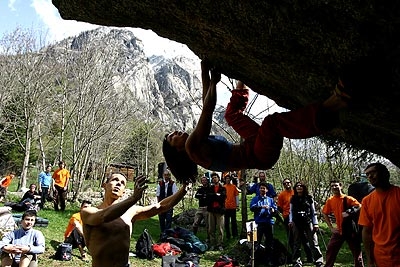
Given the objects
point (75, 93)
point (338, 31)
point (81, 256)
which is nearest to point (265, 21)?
point (338, 31)

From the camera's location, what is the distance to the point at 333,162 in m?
18.7

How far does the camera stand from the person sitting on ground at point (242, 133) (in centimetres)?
284

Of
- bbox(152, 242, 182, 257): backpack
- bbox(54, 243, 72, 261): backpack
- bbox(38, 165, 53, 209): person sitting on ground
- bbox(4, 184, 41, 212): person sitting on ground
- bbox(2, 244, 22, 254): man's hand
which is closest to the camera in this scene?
bbox(2, 244, 22, 254): man's hand

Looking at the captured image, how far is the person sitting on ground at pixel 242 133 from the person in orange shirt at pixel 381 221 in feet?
6.43

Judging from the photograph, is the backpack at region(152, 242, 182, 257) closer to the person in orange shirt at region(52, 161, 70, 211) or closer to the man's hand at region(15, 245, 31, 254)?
the man's hand at region(15, 245, 31, 254)

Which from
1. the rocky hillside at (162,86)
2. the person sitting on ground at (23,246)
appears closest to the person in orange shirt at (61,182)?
the person sitting on ground at (23,246)

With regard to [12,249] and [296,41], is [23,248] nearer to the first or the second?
[12,249]

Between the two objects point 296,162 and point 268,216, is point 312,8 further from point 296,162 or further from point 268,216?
point 296,162

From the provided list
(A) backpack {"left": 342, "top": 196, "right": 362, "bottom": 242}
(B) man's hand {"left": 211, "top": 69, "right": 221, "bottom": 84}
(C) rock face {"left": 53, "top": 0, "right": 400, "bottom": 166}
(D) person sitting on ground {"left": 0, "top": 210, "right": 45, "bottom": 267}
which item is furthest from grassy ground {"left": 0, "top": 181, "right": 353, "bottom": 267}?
(B) man's hand {"left": 211, "top": 69, "right": 221, "bottom": 84}

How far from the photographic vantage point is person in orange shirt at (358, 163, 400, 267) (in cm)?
453

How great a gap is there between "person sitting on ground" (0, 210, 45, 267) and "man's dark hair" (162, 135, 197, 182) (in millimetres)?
4387

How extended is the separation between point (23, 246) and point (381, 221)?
572 centimetres

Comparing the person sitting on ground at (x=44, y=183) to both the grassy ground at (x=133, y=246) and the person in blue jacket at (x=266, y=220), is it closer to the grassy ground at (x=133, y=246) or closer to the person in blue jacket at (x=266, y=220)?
the grassy ground at (x=133, y=246)

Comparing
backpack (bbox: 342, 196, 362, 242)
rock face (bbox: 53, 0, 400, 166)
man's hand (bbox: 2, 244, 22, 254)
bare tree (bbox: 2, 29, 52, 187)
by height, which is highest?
bare tree (bbox: 2, 29, 52, 187)
